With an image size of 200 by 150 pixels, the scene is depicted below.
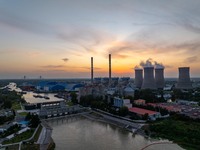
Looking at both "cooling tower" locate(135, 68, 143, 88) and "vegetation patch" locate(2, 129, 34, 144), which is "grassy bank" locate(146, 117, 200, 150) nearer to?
"vegetation patch" locate(2, 129, 34, 144)

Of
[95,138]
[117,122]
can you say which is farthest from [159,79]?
[95,138]

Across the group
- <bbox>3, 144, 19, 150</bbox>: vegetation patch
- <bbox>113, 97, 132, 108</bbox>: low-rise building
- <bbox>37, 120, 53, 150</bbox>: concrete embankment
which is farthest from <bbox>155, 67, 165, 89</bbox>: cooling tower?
<bbox>3, 144, 19, 150</bbox>: vegetation patch

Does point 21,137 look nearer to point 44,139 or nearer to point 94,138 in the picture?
point 44,139

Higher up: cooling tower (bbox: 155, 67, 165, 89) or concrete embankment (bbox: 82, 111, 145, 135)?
cooling tower (bbox: 155, 67, 165, 89)

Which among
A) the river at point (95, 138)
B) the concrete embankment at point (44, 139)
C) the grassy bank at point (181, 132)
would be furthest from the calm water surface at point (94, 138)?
the grassy bank at point (181, 132)

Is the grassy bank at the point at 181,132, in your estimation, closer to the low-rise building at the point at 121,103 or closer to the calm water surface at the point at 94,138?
the calm water surface at the point at 94,138

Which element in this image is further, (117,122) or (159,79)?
(159,79)

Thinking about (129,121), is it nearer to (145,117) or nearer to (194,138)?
(145,117)
